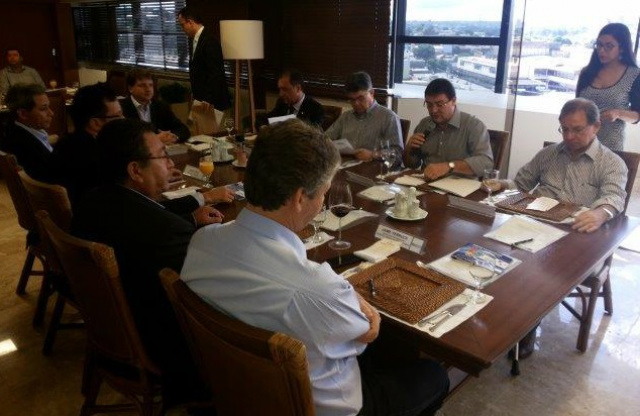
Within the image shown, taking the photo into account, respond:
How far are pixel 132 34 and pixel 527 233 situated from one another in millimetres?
7651

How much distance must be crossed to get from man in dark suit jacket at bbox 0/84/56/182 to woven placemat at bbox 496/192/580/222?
7.50 feet

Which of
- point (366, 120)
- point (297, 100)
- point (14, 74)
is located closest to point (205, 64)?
point (297, 100)

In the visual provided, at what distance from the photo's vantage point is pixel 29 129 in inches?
112

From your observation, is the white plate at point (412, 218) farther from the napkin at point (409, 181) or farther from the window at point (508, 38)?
the window at point (508, 38)

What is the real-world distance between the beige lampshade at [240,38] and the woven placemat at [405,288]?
3703mm

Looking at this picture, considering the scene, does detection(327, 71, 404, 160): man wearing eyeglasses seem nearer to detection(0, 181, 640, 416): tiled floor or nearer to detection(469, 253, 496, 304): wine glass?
detection(0, 181, 640, 416): tiled floor

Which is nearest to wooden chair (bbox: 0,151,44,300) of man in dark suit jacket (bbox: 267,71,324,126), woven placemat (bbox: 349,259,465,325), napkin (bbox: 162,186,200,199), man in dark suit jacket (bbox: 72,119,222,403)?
napkin (bbox: 162,186,200,199)

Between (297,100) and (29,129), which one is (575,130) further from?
(29,129)

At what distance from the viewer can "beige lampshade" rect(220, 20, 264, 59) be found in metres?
4.64

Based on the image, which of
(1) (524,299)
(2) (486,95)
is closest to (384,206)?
(1) (524,299)

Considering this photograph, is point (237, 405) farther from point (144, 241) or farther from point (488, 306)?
point (488, 306)

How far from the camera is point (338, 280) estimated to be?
3.42ft

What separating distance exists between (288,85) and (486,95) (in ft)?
5.36

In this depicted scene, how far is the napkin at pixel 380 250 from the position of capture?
63.2 inches
